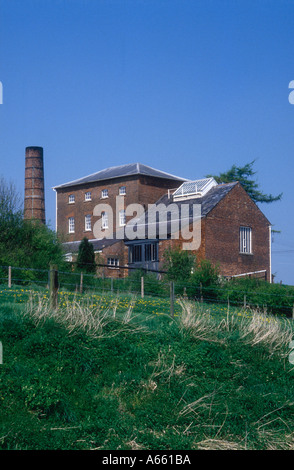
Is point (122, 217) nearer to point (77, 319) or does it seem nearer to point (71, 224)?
point (71, 224)

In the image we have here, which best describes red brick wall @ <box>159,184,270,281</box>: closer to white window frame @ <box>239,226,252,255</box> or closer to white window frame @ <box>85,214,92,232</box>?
white window frame @ <box>239,226,252,255</box>

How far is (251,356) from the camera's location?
12.2 m

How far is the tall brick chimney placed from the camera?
55719 millimetres

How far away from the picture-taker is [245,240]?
45562 millimetres

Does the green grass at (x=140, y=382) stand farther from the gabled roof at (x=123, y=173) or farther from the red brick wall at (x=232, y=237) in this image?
the gabled roof at (x=123, y=173)

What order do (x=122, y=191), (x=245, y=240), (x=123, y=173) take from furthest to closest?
(x=123, y=173) → (x=122, y=191) → (x=245, y=240)

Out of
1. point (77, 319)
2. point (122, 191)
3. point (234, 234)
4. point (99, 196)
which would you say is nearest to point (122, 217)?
point (122, 191)

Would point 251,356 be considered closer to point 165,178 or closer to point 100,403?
point 100,403

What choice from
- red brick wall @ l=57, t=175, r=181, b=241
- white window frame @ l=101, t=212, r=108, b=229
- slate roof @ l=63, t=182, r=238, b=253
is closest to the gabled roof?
red brick wall @ l=57, t=175, r=181, b=241

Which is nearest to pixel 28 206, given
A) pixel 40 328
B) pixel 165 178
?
pixel 165 178

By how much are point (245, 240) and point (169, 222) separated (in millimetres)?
6449

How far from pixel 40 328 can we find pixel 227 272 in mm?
32991

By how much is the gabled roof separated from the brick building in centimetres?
15

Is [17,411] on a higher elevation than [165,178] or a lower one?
lower
